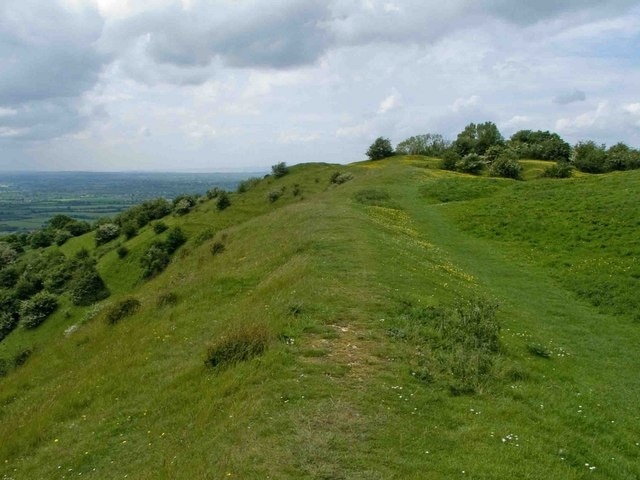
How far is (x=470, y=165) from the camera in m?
61.8

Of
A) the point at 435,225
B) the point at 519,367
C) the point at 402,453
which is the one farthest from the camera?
the point at 435,225

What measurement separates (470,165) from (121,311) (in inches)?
1991

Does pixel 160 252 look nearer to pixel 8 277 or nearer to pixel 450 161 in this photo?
pixel 8 277

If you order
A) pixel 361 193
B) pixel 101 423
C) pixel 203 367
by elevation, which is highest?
pixel 361 193

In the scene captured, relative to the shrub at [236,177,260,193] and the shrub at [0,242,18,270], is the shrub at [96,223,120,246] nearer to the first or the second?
the shrub at [0,242,18,270]

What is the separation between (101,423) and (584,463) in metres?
9.99

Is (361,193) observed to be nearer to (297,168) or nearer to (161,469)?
(161,469)

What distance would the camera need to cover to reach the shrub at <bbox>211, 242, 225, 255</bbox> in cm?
3231

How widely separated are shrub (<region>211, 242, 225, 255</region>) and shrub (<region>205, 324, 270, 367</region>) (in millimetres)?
20106

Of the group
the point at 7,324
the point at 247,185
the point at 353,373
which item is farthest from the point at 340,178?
the point at 353,373

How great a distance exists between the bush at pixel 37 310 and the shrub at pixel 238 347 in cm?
5441

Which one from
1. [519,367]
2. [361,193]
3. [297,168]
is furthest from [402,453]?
[297,168]

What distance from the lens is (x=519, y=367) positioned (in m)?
12.0

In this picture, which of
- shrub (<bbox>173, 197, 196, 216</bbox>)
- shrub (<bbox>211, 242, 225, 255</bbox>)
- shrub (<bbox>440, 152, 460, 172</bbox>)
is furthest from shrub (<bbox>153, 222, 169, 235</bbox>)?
shrub (<bbox>211, 242, 225, 255</bbox>)
